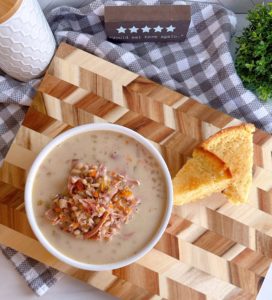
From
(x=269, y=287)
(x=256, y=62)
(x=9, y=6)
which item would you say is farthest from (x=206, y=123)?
(x=9, y=6)

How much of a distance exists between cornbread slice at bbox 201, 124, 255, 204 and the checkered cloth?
7.9 inches

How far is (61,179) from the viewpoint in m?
1.65

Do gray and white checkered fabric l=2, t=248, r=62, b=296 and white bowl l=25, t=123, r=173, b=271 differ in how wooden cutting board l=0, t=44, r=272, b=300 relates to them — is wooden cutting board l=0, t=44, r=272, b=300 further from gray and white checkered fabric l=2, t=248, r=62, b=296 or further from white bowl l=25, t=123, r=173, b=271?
white bowl l=25, t=123, r=173, b=271

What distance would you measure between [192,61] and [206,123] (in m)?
0.36

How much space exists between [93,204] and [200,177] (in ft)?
1.52

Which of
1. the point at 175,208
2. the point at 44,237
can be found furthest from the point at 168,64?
the point at 44,237

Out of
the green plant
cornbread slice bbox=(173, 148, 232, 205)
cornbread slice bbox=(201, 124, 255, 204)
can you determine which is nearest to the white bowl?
cornbread slice bbox=(173, 148, 232, 205)

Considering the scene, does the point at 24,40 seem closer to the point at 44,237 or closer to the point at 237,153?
the point at 44,237

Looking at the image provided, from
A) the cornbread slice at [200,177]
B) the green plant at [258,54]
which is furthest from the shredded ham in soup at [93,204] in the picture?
the green plant at [258,54]

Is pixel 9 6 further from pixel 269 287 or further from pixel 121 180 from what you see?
pixel 269 287

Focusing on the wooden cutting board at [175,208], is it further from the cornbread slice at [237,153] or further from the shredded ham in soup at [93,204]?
the shredded ham in soup at [93,204]

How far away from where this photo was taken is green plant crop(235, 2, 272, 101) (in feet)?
6.29

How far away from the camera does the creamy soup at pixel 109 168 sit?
1.65 m

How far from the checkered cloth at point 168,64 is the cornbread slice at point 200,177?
0.33 metres
